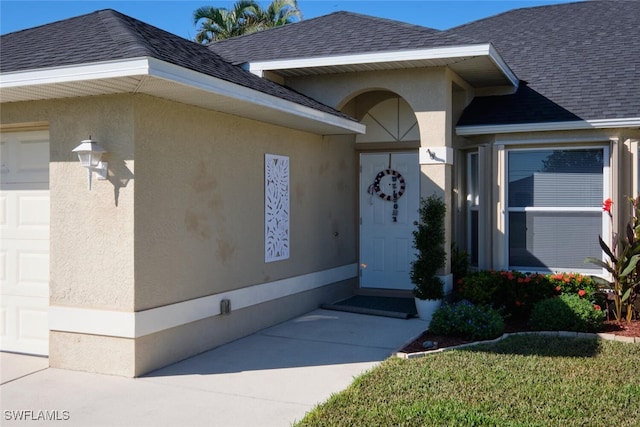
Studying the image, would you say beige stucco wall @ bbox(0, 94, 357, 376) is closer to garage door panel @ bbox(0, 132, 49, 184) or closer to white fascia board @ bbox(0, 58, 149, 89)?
garage door panel @ bbox(0, 132, 49, 184)

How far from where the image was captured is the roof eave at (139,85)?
18.7 feet

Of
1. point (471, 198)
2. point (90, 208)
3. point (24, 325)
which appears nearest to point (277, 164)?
point (90, 208)

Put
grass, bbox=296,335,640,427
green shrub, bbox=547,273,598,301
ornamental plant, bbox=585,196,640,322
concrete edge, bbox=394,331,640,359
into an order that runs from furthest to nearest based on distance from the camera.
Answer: green shrub, bbox=547,273,598,301, ornamental plant, bbox=585,196,640,322, concrete edge, bbox=394,331,640,359, grass, bbox=296,335,640,427

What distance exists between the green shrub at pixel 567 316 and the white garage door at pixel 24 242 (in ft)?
19.4

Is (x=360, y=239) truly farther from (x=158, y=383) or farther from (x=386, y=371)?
(x=158, y=383)

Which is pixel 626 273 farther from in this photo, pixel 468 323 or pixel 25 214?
pixel 25 214

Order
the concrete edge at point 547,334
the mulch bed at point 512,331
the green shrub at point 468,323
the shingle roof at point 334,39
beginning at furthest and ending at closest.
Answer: the shingle roof at point 334,39, the green shrub at point 468,323, the mulch bed at point 512,331, the concrete edge at point 547,334

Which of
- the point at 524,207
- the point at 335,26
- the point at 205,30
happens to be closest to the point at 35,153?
the point at 335,26

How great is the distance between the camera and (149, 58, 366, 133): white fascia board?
5.76 m

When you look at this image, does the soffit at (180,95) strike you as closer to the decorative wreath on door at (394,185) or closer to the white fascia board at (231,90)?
the white fascia board at (231,90)

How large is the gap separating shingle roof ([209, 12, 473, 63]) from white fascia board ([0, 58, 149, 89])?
14.0ft

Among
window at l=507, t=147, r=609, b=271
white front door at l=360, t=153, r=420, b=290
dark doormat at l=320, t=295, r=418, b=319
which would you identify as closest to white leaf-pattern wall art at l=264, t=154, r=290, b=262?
dark doormat at l=320, t=295, r=418, b=319

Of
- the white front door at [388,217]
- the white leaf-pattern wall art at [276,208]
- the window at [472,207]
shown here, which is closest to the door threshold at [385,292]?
the white front door at [388,217]

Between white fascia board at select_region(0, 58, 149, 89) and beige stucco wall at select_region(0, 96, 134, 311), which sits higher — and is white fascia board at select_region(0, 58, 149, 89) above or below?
above
